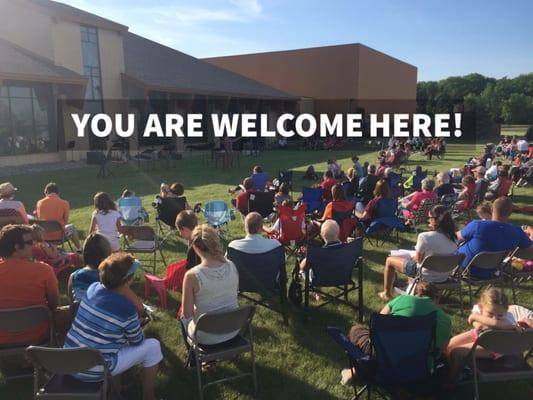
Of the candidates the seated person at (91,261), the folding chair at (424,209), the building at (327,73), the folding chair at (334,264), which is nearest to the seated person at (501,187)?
the folding chair at (424,209)

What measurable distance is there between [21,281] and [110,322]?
1023mm

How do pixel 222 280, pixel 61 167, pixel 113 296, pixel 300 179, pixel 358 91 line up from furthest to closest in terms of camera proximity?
pixel 358 91
pixel 61 167
pixel 300 179
pixel 222 280
pixel 113 296

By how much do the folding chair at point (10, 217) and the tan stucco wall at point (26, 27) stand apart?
17919 mm

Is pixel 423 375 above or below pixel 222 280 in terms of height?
below

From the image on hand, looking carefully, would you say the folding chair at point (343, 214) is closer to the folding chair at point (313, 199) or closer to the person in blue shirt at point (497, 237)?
the folding chair at point (313, 199)

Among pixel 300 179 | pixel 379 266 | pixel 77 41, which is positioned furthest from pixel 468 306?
pixel 77 41

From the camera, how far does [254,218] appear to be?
480 centimetres

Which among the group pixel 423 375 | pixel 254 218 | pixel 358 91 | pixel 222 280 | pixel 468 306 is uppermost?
pixel 358 91

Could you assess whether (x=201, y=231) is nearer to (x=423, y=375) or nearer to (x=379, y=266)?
(x=423, y=375)

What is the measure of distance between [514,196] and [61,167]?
17782 mm

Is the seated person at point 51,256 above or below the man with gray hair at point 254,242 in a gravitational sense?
below

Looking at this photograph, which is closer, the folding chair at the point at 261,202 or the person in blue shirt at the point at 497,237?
the person in blue shirt at the point at 497,237

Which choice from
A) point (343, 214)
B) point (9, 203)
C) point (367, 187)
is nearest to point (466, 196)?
point (367, 187)

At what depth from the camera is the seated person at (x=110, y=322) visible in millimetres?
3018
